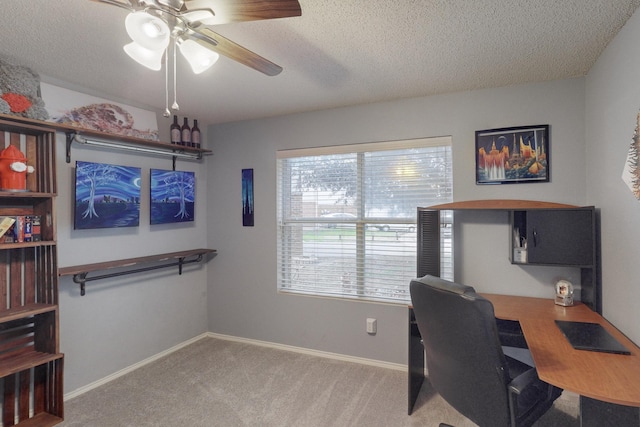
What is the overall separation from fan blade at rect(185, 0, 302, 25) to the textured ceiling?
4 centimetres

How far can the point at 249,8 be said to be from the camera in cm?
122

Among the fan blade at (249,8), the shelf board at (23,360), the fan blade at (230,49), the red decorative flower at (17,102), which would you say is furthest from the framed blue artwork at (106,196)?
the fan blade at (249,8)

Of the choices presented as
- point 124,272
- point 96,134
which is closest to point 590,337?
point 124,272

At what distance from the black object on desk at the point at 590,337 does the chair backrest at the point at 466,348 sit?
0.48 meters

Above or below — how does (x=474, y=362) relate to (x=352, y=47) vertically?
below

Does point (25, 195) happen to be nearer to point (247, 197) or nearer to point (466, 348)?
point (247, 197)

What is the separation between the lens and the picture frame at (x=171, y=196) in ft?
10.4

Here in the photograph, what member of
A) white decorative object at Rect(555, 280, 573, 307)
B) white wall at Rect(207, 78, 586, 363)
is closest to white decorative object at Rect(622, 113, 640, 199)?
white wall at Rect(207, 78, 586, 363)

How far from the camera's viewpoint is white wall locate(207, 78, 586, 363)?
2535mm

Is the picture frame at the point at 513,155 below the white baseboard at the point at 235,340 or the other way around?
the other way around

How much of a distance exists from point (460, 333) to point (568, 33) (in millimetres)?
1732

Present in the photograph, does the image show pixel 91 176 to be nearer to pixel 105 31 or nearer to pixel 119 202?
pixel 119 202

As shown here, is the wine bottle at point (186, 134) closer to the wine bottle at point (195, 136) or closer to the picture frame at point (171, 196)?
the wine bottle at point (195, 136)

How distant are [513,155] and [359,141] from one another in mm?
1270
